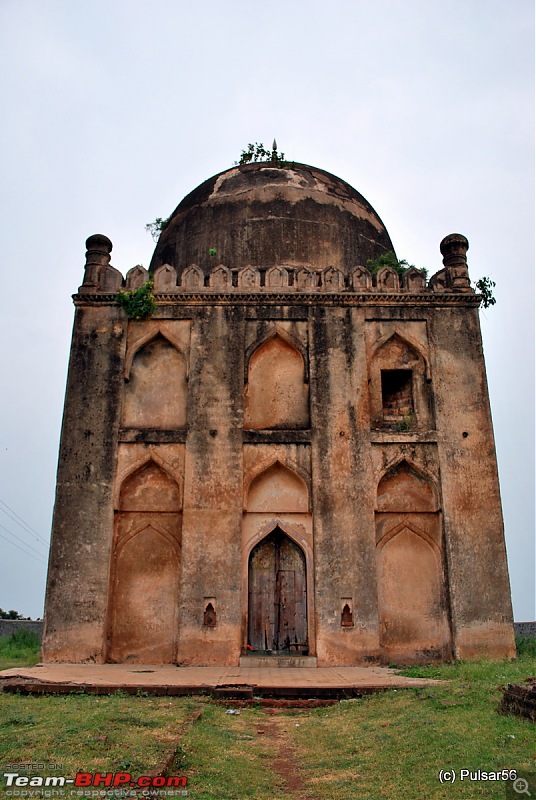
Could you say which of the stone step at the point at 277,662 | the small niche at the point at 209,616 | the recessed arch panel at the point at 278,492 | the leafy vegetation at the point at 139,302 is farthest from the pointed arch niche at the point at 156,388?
the stone step at the point at 277,662

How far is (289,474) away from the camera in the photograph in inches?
487

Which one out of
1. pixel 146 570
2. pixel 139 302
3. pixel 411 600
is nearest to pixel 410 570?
pixel 411 600

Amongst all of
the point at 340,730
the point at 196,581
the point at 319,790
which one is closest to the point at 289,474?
the point at 196,581

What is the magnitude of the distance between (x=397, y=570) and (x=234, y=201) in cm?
870

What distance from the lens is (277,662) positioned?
1105cm

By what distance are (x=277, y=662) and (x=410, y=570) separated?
9.28 feet

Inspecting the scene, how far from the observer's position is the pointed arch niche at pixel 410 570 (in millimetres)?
11656

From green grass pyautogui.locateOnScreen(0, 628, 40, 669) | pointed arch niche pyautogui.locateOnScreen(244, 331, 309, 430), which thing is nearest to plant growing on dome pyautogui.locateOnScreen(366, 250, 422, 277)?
pointed arch niche pyautogui.locateOnScreen(244, 331, 309, 430)

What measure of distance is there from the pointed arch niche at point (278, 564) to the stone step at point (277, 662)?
1.12 feet

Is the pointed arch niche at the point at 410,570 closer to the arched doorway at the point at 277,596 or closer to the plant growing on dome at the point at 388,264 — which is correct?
the arched doorway at the point at 277,596

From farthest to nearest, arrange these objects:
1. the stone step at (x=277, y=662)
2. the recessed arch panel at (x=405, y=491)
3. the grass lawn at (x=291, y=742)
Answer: the recessed arch panel at (x=405, y=491)
the stone step at (x=277, y=662)
the grass lawn at (x=291, y=742)

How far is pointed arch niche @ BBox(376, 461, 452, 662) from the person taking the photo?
11656 mm

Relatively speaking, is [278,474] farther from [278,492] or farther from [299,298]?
[299,298]

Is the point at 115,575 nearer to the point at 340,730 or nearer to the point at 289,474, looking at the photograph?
the point at 289,474
